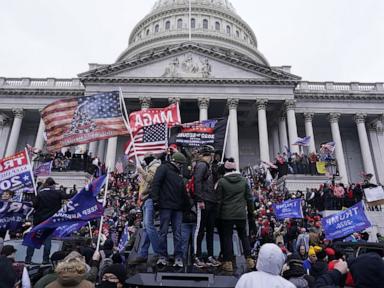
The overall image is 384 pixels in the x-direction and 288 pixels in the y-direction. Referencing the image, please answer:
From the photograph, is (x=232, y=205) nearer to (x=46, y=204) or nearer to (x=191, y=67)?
(x=46, y=204)

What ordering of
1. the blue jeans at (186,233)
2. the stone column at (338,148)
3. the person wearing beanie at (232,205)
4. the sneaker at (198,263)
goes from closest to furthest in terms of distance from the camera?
the sneaker at (198,263), the blue jeans at (186,233), the person wearing beanie at (232,205), the stone column at (338,148)

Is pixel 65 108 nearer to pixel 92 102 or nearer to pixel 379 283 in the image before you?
pixel 92 102

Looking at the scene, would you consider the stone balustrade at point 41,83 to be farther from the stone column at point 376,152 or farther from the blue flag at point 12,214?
the stone column at point 376,152

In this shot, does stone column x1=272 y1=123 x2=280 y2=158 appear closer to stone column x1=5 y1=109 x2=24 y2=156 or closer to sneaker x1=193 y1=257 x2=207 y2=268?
stone column x1=5 y1=109 x2=24 y2=156

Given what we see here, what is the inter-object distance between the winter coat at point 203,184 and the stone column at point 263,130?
83.6 ft

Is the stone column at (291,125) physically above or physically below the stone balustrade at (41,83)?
below

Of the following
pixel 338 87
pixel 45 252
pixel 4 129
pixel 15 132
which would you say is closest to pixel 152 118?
pixel 45 252

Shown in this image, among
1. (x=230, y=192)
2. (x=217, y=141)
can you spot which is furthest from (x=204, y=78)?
(x=230, y=192)

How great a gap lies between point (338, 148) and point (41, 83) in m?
33.2

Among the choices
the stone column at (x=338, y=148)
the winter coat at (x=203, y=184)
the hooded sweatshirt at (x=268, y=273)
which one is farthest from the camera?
the stone column at (x=338, y=148)

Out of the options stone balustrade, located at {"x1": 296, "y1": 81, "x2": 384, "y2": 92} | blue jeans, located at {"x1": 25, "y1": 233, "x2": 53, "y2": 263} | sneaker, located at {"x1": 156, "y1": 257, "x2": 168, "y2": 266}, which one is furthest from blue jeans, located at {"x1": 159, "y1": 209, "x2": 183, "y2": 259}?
stone balustrade, located at {"x1": 296, "y1": 81, "x2": 384, "y2": 92}

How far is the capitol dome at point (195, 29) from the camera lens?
56500mm

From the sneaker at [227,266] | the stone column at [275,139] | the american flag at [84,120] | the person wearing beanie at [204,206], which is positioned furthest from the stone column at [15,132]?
the sneaker at [227,266]

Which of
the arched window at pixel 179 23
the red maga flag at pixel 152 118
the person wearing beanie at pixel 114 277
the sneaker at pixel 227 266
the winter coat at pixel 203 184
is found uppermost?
the arched window at pixel 179 23
